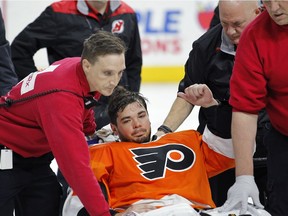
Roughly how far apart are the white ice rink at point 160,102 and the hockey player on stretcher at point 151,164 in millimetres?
2270

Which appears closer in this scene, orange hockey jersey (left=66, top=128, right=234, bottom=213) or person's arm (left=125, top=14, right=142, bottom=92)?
orange hockey jersey (left=66, top=128, right=234, bottom=213)

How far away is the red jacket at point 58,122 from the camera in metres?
2.53

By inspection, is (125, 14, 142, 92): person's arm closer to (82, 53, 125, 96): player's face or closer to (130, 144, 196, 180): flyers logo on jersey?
(130, 144, 196, 180): flyers logo on jersey

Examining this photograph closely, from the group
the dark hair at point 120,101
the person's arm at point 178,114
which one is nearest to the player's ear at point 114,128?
the dark hair at point 120,101

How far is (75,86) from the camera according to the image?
→ 2613mm

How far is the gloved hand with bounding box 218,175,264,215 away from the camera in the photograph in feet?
8.16

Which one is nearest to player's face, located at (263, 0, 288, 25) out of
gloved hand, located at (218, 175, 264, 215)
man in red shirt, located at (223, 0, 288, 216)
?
man in red shirt, located at (223, 0, 288, 216)

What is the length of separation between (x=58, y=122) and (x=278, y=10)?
0.77 metres

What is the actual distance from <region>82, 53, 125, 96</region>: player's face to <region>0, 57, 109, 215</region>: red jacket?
5cm

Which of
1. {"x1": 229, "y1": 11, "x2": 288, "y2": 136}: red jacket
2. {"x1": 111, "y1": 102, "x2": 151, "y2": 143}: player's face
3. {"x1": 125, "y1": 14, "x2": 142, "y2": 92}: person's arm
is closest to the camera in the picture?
{"x1": 229, "y1": 11, "x2": 288, "y2": 136}: red jacket

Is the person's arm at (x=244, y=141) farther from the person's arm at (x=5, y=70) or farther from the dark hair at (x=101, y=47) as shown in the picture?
the person's arm at (x=5, y=70)

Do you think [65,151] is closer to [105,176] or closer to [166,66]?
[105,176]

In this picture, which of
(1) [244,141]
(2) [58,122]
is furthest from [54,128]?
(1) [244,141]

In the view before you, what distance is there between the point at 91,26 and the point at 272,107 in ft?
5.78
